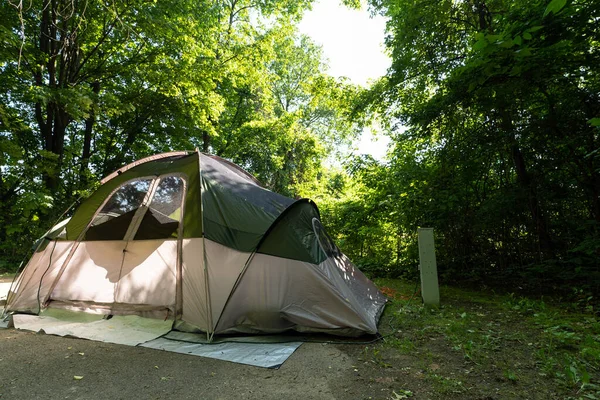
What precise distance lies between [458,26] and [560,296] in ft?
17.7

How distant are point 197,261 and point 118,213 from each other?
1517mm

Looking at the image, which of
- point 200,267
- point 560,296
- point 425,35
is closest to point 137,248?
point 200,267

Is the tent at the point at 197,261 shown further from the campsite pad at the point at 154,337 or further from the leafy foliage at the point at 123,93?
the leafy foliage at the point at 123,93

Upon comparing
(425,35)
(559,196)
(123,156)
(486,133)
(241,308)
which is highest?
(425,35)

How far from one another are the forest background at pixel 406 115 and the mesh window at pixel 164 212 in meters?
1.79

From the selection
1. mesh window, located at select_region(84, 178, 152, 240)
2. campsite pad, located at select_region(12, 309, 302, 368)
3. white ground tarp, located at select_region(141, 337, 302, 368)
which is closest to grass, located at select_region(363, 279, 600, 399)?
white ground tarp, located at select_region(141, 337, 302, 368)

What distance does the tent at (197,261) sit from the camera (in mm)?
3365

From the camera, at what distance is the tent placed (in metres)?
3.37

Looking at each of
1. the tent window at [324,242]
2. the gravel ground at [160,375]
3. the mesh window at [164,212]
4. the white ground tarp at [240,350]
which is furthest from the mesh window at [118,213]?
the tent window at [324,242]

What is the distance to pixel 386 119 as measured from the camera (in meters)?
7.84

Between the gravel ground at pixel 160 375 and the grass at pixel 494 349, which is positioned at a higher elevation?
Result: the grass at pixel 494 349

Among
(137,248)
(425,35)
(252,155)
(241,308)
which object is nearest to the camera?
(241,308)

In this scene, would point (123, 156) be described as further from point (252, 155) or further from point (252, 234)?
point (252, 234)

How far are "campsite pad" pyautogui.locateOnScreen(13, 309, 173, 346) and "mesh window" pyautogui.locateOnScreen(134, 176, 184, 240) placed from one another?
999mm
